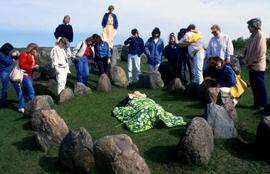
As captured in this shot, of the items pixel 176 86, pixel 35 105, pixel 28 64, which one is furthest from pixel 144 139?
pixel 176 86

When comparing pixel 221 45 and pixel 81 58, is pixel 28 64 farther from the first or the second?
pixel 221 45

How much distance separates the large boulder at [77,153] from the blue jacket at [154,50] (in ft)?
25.4

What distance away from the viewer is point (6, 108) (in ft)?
41.3

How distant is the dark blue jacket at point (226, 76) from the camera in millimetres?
11297

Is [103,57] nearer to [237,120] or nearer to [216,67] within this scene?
[216,67]

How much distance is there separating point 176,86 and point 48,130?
19.6 feet

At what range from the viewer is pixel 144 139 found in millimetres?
8953

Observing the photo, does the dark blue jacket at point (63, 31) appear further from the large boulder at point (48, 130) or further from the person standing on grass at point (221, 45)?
the large boulder at point (48, 130)

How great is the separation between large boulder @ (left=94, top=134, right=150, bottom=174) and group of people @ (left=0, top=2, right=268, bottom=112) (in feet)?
15.9

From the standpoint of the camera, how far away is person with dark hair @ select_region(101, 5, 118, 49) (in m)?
17.4

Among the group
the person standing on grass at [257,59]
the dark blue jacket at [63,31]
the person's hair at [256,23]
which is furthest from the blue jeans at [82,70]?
the person's hair at [256,23]

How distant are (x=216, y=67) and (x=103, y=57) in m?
5.12

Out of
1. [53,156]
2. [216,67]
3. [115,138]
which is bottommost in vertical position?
[53,156]

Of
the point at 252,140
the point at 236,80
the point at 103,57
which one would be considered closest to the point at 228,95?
the point at 236,80
